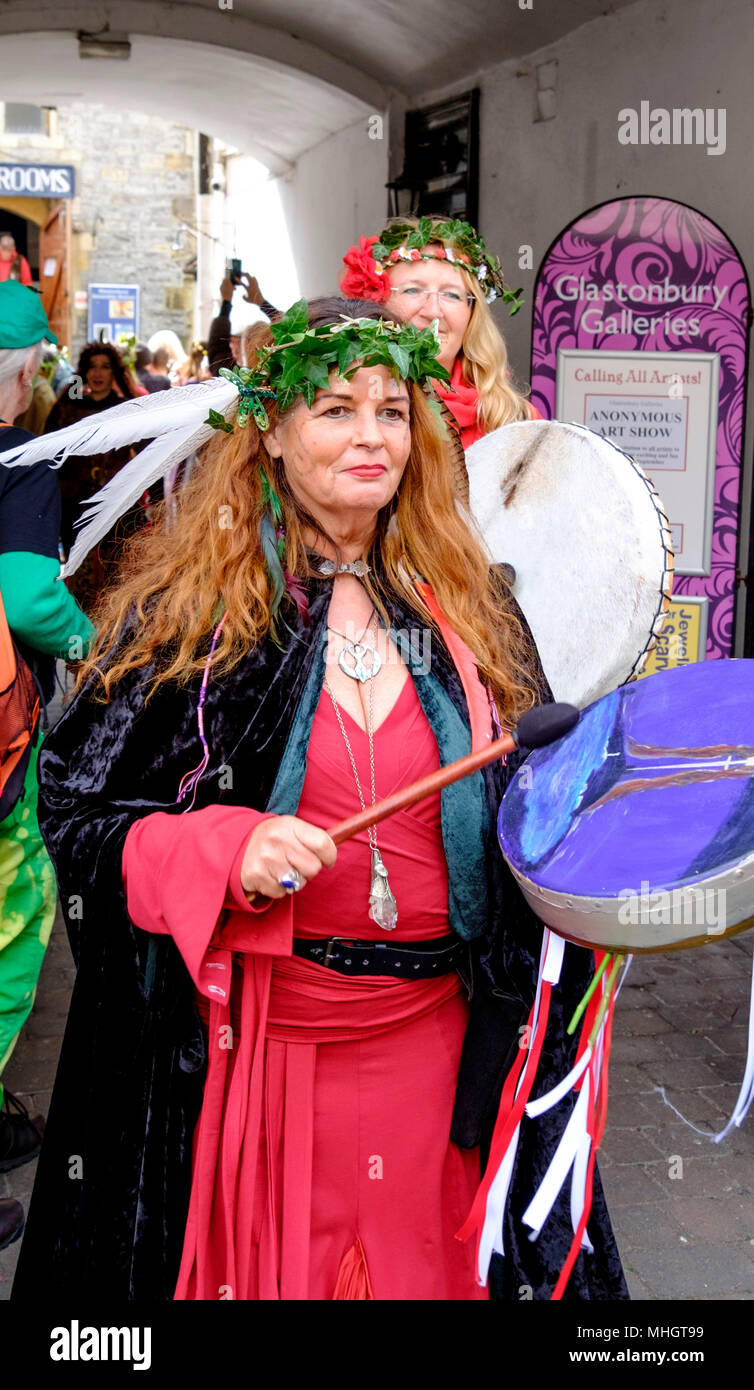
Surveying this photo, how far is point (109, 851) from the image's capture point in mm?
1943

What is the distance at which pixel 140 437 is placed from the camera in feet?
6.92

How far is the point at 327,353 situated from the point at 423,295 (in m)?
2.01

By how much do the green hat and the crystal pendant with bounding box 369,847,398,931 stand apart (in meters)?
1.90

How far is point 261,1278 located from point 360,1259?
0.15 metres

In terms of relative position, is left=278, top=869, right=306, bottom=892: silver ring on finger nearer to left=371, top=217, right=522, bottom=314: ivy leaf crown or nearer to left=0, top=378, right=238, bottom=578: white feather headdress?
left=0, top=378, right=238, bottom=578: white feather headdress

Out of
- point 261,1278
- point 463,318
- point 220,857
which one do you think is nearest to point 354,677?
point 220,857

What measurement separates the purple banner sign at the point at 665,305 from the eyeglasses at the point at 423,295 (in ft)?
6.70

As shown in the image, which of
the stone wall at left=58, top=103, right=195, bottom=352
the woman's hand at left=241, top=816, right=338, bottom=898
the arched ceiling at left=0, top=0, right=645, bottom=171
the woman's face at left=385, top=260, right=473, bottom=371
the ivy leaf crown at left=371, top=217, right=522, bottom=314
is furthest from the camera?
the stone wall at left=58, top=103, right=195, bottom=352

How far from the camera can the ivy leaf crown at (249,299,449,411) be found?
1941 mm

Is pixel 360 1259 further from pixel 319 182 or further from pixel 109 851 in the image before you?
pixel 319 182

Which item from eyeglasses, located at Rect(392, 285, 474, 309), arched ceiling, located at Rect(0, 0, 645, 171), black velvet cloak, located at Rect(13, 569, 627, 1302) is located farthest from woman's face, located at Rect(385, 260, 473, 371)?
arched ceiling, located at Rect(0, 0, 645, 171)

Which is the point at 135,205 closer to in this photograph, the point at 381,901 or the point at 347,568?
the point at 347,568

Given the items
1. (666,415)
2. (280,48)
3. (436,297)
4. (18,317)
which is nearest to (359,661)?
(18,317)

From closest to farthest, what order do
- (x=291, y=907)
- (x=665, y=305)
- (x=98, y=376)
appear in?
(x=291, y=907), (x=665, y=305), (x=98, y=376)
